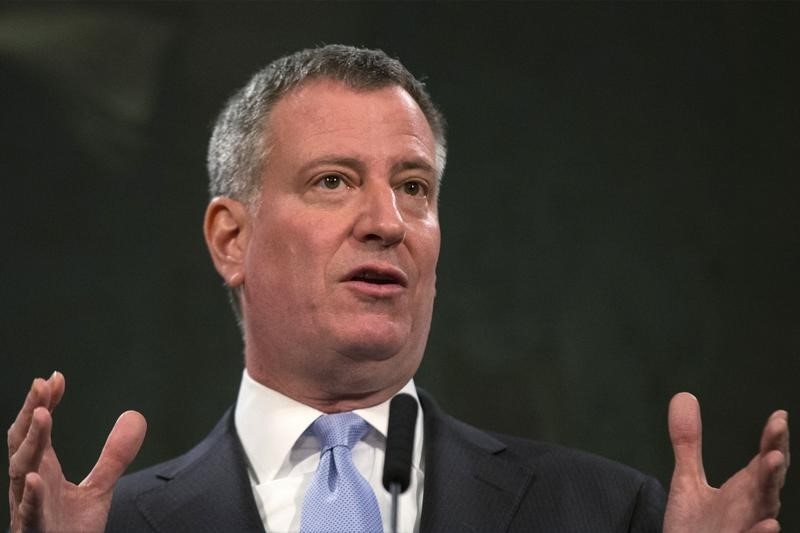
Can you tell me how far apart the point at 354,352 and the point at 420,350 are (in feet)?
0.60

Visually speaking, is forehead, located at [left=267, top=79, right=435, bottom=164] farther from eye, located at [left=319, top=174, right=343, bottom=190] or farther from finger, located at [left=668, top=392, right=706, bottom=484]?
finger, located at [left=668, top=392, right=706, bottom=484]

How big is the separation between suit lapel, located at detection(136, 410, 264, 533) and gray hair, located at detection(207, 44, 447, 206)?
53cm

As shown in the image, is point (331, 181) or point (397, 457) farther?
point (331, 181)

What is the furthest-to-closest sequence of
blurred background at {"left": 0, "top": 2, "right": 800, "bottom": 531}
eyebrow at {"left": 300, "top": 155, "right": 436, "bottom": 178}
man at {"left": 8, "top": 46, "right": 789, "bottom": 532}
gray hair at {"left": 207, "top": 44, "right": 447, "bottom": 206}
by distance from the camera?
1. blurred background at {"left": 0, "top": 2, "right": 800, "bottom": 531}
2. gray hair at {"left": 207, "top": 44, "right": 447, "bottom": 206}
3. eyebrow at {"left": 300, "top": 155, "right": 436, "bottom": 178}
4. man at {"left": 8, "top": 46, "right": 789, "bottom": 532}

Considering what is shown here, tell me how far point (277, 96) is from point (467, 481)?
2.94 feet

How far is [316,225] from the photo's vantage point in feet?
7.06

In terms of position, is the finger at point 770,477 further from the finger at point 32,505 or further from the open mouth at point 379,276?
the finger at point 32,505

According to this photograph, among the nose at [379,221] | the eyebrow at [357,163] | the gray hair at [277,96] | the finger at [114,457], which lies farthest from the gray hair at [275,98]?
the finger at [114,457]

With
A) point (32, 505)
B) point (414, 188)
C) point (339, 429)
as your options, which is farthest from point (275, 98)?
point (32, 505)

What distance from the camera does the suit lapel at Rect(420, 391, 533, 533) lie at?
2008 mm

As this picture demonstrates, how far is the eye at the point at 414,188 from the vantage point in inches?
89.1

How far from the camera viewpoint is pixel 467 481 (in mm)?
2080

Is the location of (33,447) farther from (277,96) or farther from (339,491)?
(277,96)

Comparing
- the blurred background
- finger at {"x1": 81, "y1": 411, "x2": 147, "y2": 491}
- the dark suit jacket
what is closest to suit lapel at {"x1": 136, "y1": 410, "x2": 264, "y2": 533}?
the dark suit jacket
